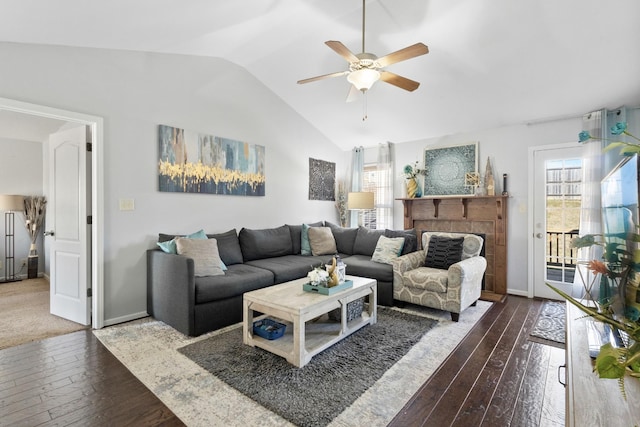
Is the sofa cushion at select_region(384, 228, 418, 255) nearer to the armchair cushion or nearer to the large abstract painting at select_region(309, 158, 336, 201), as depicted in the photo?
the armchair cushion

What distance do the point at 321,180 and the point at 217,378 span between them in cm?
408

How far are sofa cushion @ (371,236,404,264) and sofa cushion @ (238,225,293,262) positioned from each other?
1352 millimetres

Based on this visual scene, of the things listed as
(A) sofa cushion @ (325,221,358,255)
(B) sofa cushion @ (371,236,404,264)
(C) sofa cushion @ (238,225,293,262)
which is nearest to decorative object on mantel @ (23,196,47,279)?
(C) sofa cushion @ (238,225,293,262)

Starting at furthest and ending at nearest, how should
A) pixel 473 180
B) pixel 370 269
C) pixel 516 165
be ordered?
pixel 473 180 < pixel 516 165 < pixel 370 269

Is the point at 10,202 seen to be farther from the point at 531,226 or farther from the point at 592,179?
the point at 592,179

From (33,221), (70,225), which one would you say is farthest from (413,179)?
(33,221)

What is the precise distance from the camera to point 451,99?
4.09 m

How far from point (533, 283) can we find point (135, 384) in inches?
185

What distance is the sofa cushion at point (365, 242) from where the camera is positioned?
15.3 feet

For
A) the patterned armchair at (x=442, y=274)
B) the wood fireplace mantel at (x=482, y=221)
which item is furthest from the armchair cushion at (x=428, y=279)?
the wood fireplace mantel at (x=482, y=221)

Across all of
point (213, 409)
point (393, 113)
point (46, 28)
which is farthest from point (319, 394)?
point (393, 113)

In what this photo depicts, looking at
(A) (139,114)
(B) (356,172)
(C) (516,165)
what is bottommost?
(C) (516,165)

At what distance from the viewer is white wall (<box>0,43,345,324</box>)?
2.89m

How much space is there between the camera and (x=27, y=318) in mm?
3375
